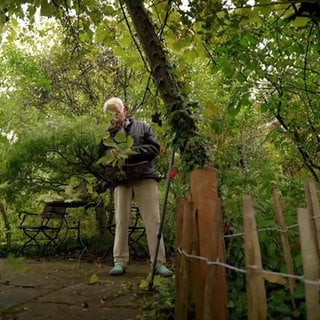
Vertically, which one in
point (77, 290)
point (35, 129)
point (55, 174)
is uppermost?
point (35, 129)

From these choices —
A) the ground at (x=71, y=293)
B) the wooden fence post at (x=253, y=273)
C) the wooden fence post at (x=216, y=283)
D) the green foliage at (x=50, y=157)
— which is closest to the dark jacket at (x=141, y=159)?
the ground at (x=71, y=293)

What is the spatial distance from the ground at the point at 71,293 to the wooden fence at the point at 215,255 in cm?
86

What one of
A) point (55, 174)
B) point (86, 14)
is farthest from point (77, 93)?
point (86, 14)

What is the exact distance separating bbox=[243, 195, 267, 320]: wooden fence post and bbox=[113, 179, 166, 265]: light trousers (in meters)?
2.42

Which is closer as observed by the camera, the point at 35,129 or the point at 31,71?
the point at 35,129

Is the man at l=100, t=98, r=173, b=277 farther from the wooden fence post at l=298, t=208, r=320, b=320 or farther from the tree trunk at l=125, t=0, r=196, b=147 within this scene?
the wooden fence post at l=298, t=208, r=320, b=320

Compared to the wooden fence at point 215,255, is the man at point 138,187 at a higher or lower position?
higher

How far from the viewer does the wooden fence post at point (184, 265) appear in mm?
1963

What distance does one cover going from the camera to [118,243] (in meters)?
3.95

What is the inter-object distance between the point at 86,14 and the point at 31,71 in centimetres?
436

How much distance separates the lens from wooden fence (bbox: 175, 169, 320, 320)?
1262 mm

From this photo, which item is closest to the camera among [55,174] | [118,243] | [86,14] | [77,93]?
[86,14]

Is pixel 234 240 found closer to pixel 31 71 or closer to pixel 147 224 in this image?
pixel 147 224

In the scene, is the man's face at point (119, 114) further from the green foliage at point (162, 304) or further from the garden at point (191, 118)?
the green foliage at point (162, 304)
